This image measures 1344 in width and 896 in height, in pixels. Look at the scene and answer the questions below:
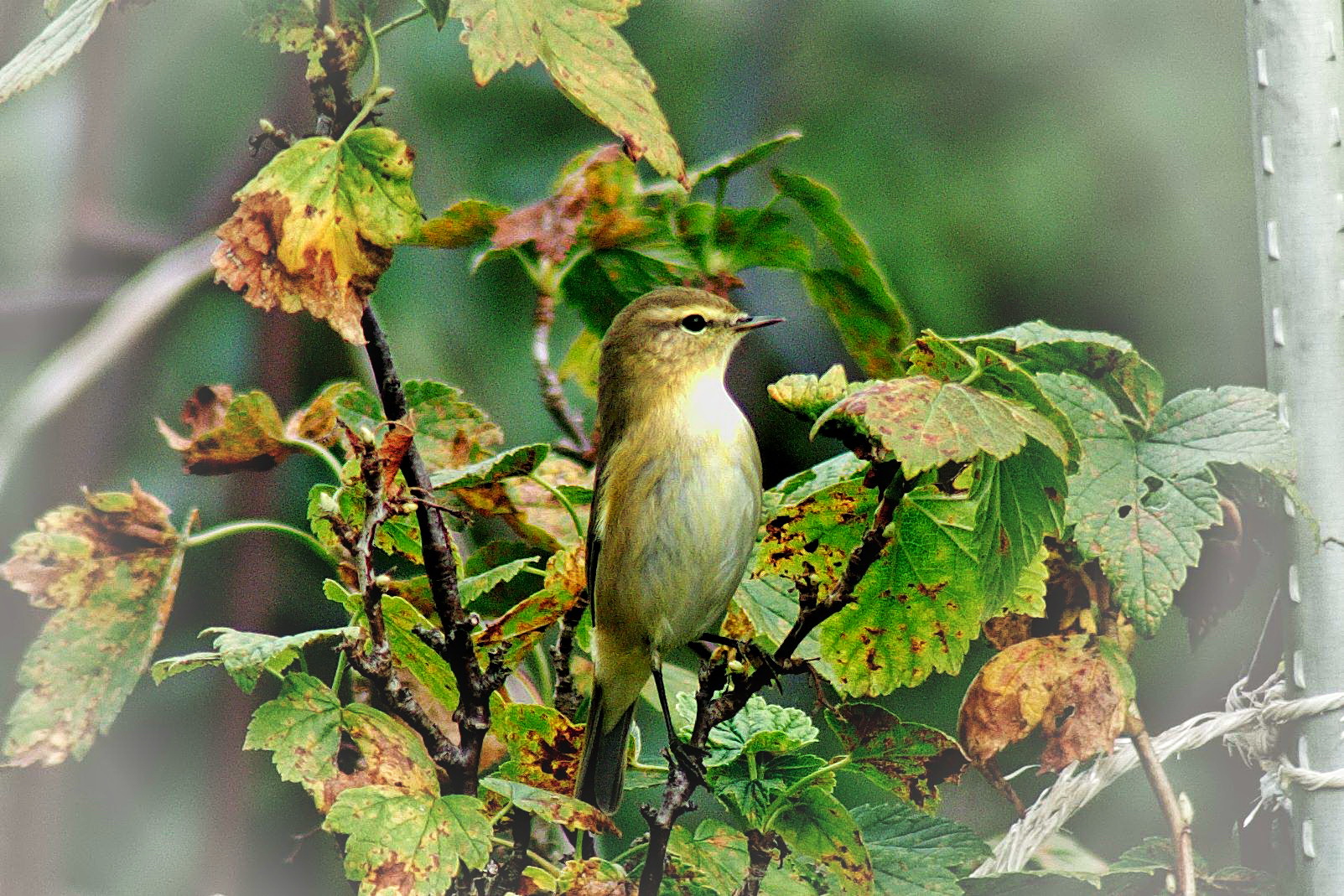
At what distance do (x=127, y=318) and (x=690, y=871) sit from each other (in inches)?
12.1

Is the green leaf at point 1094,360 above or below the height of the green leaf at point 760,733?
above

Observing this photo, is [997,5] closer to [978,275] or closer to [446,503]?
[978,275]

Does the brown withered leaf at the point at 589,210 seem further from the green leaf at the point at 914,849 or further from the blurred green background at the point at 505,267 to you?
the green leaf at the point at 914,849

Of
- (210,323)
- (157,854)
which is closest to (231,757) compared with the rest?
(157,854)

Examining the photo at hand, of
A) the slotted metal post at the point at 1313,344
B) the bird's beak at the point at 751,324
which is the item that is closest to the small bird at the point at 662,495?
the bird's beak at the point at 751,324

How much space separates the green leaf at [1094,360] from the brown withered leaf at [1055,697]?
10cm

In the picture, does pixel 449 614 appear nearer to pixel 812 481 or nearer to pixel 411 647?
pixel 411 647

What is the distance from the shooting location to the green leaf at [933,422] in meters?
0.35

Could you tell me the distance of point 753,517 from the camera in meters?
0.48

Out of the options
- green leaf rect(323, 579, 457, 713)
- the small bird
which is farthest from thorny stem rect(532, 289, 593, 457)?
green leaf rect(323, 579, 457, 713)

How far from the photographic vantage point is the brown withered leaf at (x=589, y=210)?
47cm

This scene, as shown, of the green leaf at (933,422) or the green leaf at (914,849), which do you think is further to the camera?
the green leaf at (914,849)

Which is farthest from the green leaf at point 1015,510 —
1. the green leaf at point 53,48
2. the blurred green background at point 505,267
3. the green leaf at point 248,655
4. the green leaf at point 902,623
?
the green leaf at point 53,48

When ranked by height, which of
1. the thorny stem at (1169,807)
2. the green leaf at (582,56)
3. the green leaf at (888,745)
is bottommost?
the thorny stem at (1169,807)
